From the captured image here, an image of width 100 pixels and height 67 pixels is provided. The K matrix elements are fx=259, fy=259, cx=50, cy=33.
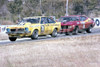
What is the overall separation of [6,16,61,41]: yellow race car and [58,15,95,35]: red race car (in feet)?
4.98

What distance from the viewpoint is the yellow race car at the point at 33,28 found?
646 inches

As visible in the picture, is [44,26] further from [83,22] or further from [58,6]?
[58,6]

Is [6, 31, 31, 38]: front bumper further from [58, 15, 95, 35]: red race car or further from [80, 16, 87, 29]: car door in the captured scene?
[80, 16, 87, 29]: car door

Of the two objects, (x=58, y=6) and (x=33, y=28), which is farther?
(x=58, y=6)

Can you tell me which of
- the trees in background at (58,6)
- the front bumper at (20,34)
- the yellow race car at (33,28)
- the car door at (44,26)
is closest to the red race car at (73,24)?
the yellow race car at (33,28)

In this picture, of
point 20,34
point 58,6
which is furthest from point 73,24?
point 58,6

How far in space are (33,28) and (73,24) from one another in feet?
17.0

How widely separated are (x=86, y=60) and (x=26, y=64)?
188 cm

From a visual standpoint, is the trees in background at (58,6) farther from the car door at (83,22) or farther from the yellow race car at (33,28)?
the yellow race car at (33,28)

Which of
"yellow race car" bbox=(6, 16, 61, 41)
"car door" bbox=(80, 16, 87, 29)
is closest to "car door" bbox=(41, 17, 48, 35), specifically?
"yellow race car" bbox=(6, 16, 61, 41)

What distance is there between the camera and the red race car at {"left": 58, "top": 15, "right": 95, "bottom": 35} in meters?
20.8

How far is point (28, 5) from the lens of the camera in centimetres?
5462

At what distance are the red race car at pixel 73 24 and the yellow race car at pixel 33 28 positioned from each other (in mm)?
1519

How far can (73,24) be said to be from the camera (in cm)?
2103
